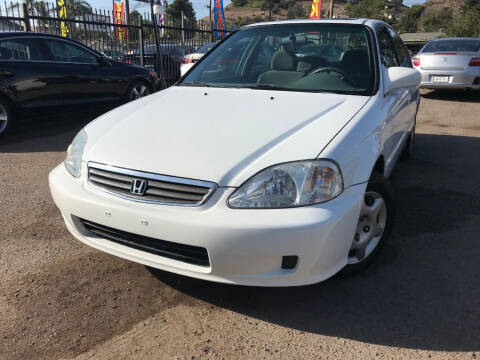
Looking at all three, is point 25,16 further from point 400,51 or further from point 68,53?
point 400,51

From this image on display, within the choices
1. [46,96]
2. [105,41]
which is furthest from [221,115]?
[105,41]

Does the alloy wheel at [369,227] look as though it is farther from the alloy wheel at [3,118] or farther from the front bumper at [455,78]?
the front bumper at [455,78]

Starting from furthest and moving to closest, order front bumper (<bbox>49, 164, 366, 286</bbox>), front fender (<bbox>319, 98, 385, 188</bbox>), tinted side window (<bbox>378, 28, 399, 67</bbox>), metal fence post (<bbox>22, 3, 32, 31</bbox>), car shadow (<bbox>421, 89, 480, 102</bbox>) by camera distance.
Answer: car shadow (<bbox>421, 89, 480, 102</bbox>) < metal fence post (<bbox>22, 3, 32, 31</bbox>) < tinted side window (<bbox>378, 28, 399, 67</bbox>) < front fender (<bbox>319, 98, 385, 188</bbox>) < front bumper (<bbox>49, 164, 366, 286</bbox>)

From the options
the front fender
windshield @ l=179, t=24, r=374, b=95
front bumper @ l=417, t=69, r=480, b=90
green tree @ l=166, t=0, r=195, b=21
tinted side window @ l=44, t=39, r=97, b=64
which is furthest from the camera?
green tree @ l=166, t=0, r=195, b=21

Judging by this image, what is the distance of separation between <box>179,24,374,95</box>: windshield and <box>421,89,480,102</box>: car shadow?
819 cm

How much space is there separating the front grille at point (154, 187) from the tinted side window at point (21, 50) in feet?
16.3

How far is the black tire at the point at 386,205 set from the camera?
8.77 feet

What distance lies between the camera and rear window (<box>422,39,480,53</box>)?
34.1ft

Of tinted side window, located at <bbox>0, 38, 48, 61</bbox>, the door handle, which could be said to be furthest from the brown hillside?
the door handle

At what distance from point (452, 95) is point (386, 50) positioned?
28.2 feet

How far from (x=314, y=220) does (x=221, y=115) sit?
101cm

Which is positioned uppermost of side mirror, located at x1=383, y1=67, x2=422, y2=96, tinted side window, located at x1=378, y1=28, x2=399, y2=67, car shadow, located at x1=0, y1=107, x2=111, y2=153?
tinted side window, located at x1=378, y1=28, x2=399, y2=67

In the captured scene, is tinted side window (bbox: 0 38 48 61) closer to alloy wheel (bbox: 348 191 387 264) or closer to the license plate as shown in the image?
alloy wheel (bbox: 348 191 387 264)

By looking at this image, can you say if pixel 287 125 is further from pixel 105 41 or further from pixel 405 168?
pixel 105 41
